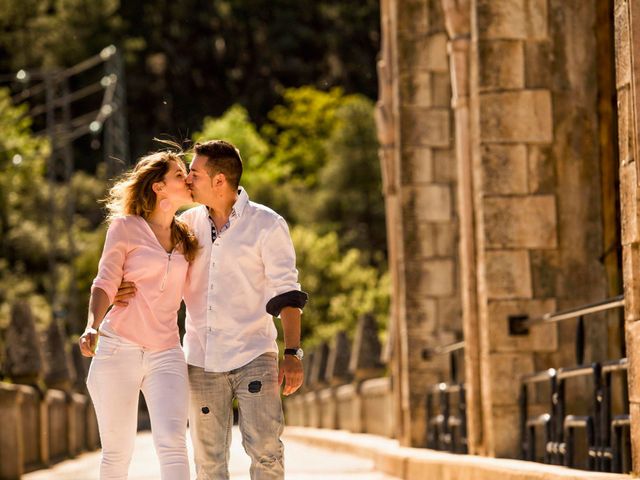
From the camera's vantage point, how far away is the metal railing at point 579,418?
9.81 metres

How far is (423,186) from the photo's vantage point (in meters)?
19.2

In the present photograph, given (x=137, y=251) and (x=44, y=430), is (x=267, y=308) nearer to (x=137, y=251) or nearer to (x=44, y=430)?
(x=137, y=251)

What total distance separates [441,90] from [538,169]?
19.5 ft

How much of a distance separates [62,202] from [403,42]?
70464mm

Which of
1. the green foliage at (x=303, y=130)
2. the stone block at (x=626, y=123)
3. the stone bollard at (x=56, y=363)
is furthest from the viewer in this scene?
the green foliage at (x=303, y=130)

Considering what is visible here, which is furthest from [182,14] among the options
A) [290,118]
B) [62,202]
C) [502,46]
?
[502,46]

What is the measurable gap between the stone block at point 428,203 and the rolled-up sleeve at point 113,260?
1125 centimetres

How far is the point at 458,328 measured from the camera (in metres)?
19.5

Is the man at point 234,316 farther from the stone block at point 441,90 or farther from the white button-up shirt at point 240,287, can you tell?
the stone block at point 441,90

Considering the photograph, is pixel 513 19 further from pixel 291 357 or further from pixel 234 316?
pixel 291 357

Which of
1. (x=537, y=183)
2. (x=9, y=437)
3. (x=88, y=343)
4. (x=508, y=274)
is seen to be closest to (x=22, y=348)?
(x=9, y=437)

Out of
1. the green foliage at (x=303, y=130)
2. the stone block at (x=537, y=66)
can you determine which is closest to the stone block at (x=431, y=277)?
the stone block at (x=537, y=66)

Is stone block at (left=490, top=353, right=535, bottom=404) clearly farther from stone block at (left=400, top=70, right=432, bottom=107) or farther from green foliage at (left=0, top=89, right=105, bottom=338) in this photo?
green foliage at (left=0, top=89, right=105, bottom=338)

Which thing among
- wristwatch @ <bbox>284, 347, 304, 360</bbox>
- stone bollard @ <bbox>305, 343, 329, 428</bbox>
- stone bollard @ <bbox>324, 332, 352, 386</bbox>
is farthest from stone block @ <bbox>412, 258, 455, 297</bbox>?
stone bollard @ <bbox>305, 343, 329, 428</bbox>
